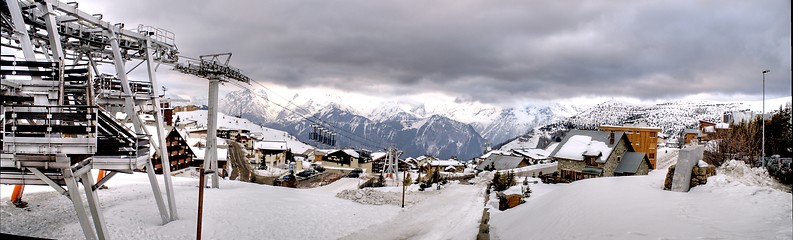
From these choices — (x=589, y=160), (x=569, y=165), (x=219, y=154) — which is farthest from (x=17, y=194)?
(x=219, y=154)

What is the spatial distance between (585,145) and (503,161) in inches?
450

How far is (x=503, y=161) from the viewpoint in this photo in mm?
26594

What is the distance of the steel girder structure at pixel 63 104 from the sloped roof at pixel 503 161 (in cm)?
2126

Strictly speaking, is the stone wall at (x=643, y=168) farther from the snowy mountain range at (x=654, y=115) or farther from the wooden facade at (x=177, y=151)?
the wooden facade at (x=177, y=151)

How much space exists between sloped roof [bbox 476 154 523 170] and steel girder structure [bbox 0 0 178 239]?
2126 centimetres

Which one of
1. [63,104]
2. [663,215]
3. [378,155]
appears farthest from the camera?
[378,155]

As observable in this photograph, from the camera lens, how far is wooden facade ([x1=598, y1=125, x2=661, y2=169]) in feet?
41.5

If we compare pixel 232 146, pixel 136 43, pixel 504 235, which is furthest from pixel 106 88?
pixel 232 146

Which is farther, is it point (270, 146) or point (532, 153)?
point (270, 146)

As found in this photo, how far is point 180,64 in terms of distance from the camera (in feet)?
35.3

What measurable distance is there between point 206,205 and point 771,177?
10.9m

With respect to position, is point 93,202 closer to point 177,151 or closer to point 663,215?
point 663,215

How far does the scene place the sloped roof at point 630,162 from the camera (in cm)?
1461

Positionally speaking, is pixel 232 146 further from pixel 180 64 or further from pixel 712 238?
pixel 712 238
